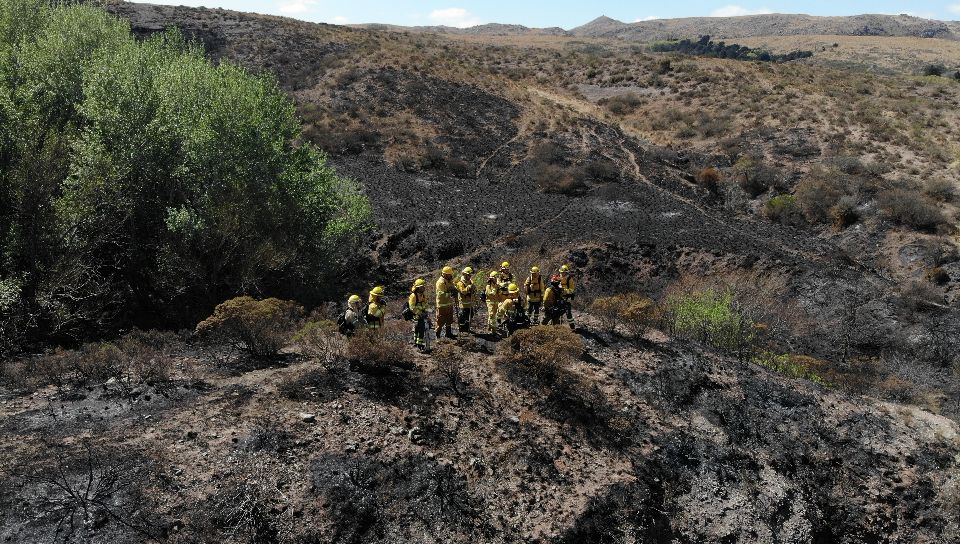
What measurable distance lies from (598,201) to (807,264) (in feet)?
36.8

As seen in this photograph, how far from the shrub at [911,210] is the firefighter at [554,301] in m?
24.3

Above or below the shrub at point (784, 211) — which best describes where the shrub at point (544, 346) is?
above

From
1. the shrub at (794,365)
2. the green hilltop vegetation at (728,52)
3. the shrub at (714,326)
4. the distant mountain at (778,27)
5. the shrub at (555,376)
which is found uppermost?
the distant mountain at (778,27)

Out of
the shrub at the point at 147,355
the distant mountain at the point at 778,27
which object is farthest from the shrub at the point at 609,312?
the distant mountain at the point at 778,27

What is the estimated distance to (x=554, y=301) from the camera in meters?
14.8

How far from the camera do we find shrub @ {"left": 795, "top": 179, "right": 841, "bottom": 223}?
33.0 m

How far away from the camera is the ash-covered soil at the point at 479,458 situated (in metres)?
8.41

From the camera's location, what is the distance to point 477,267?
977 inches

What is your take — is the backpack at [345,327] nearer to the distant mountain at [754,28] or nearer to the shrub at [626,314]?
the shrub at [626,314]

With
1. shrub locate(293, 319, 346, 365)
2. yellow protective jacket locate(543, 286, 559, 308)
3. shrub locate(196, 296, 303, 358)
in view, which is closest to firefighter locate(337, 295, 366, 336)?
shrub locate(293, 319, 346, 365)

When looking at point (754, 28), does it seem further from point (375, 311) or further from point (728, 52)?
point (375, 311)

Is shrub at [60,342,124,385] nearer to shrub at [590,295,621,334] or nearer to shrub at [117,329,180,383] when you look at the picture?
shrub at [117,329,180,383]

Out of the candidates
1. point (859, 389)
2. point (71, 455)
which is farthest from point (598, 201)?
point (71, 455)

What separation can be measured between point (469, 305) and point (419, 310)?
168 cm
